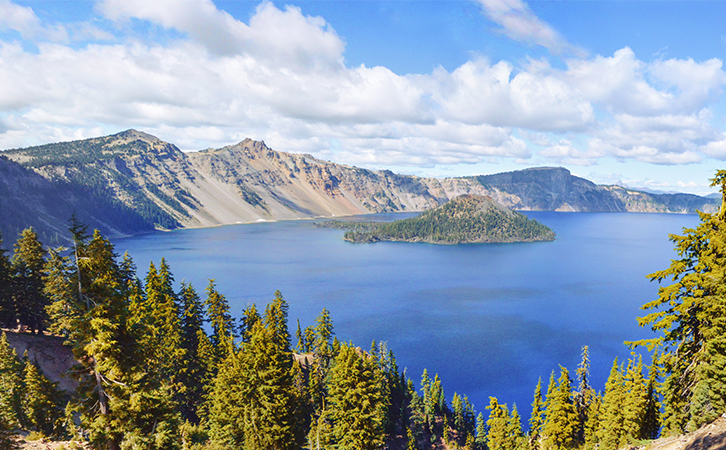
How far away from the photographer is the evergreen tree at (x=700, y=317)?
1764 cm

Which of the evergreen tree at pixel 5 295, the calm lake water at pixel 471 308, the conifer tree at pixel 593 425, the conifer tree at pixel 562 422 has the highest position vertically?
the evergreen tree at pixel 5 295

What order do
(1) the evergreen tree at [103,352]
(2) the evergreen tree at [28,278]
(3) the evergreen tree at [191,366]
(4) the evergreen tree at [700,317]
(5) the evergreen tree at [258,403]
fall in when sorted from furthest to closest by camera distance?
(2) the evergreen tree at [28,278], (3) the evergreen tree at [191,366], (5) the evergreen tree at [258,403], (4) the evergreen tree at [700,317], (1) the evergreen tree at [103,352]

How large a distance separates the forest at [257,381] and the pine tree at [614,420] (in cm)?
13

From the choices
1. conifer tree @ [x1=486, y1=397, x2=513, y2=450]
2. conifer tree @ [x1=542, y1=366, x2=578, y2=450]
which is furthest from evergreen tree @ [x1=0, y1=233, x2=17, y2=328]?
conifer tree @ [x1=542, y1=366, x2=578, y2=450]

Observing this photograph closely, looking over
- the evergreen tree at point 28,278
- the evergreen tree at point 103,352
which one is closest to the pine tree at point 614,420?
the evergreen tree at point 103,352

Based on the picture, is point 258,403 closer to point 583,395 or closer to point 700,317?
point 700,317

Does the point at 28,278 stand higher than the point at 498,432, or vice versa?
the point at 28,278

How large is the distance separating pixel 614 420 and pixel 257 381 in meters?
31.8

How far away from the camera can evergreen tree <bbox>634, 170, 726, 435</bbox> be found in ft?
57.9

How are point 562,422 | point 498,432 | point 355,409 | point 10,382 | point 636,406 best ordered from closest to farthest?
1. point 355,409
2. point 636,406
3. point 10,382
4. point 562,422
5. point 498,432

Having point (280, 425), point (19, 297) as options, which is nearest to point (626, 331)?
point (280, 425)

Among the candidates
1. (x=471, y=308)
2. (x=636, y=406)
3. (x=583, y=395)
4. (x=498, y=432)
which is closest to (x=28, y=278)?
(x=498, y=432)

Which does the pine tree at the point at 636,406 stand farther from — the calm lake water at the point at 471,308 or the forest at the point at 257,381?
the calm lake water at the point at 471,308

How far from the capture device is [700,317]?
58.7 ft
